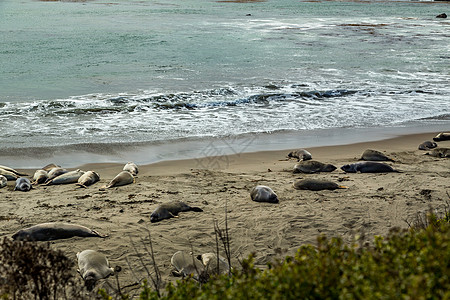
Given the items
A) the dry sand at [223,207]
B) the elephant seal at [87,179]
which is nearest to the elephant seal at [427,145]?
the dry sand at [223,207]

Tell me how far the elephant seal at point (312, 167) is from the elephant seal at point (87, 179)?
3.29 meters

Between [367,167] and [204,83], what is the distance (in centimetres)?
990

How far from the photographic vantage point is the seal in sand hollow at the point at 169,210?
20.9ft

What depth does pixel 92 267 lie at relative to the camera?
4.95 m

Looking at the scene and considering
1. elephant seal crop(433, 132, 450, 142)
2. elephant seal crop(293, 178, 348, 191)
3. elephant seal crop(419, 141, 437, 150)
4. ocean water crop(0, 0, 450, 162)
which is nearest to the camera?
elephant seal crop(293, 178, 348, 191)

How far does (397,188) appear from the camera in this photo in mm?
7445

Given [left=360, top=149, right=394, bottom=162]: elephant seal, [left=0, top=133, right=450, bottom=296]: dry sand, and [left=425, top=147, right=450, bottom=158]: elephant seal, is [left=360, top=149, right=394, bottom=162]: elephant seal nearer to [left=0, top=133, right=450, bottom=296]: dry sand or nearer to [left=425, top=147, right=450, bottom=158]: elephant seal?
[left=0, top=133, right=450, bottom=296]: dry sand

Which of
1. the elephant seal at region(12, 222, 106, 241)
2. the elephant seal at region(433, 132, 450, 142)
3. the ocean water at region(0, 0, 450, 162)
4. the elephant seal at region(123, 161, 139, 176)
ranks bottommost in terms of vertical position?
the ocean water at region(0, 0, 450, 162)

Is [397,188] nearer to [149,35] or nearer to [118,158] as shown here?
[118,158]

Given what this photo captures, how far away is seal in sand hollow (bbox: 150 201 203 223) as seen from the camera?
6381mm

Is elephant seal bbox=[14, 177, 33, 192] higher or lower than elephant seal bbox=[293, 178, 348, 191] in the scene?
lower

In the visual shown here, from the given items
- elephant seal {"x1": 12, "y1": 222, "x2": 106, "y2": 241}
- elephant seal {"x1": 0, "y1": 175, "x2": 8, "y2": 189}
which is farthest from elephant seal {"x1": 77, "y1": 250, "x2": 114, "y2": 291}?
elephant seal {"x1": 0, "y1": 175, "x2": 8, "y2": 189}

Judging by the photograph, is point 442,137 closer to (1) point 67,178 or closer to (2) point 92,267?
(1) point 67,178

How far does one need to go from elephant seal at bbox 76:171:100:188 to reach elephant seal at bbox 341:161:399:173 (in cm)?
407
